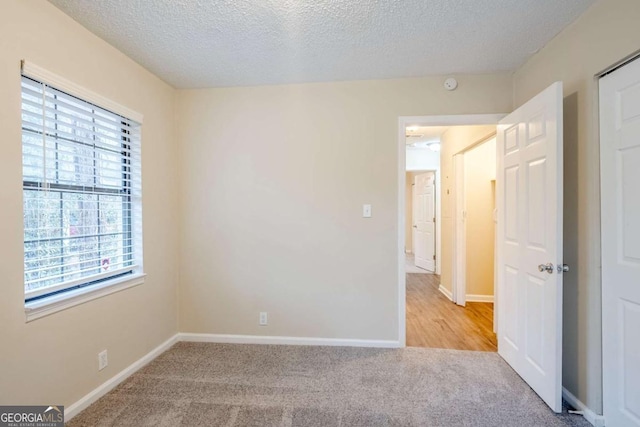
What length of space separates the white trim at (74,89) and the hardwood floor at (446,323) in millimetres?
3108

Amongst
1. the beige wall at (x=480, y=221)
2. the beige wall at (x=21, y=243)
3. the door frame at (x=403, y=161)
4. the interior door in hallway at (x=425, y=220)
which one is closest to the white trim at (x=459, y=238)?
the beige wall at (x=480, y=221)

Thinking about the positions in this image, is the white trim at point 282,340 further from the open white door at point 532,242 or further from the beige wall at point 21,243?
the open white door at point 532,242

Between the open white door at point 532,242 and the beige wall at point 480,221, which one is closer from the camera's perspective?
the open white door at point 532,242

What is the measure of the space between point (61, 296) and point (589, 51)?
3.46m

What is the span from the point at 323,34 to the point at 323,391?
2.44m

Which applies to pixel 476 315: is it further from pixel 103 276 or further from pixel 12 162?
pixel 12 162

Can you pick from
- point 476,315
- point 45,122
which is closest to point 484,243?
point 476,315

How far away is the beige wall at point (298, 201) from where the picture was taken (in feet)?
8.71

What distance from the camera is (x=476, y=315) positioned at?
351 centimetres

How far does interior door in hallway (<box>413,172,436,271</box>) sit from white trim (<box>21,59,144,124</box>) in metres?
5.49

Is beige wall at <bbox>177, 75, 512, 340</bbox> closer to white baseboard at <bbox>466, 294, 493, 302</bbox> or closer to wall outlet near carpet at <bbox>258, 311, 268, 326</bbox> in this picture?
wall outlet near carpet at <bbox>258, 311, 268, 326</bbox>

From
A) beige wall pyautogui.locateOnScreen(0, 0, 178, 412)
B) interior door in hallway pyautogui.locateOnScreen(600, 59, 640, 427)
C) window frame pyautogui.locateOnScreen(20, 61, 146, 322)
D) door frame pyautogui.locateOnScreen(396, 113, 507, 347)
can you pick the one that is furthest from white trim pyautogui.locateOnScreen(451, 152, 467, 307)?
window frame pyautogui.locateOnScreen(20, 61, 146, 322)

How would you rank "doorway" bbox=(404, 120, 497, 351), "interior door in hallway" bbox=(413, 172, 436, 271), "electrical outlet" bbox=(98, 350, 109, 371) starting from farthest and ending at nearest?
1. "interior door in hallway" bbox=(413, 172, 436, 271)
2. "doorway" bbox=(404, 120, 497, 351)
3. "electrical outlet" bbox=(98, 350, 109, 371)

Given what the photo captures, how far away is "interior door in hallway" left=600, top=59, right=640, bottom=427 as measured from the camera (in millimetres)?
1469
